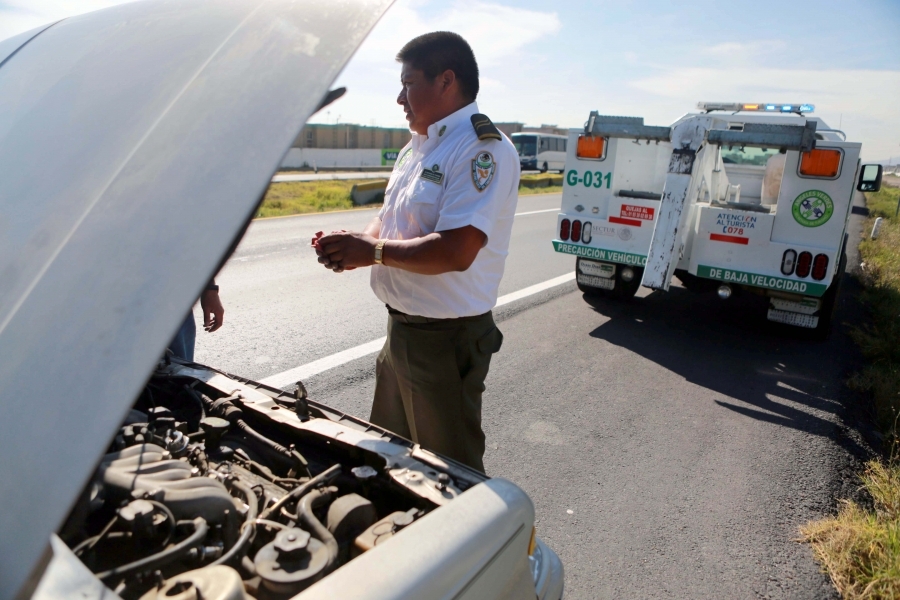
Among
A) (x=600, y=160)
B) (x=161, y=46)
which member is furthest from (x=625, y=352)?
(x=161, y=46)

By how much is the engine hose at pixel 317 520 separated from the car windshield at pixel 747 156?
304 inches

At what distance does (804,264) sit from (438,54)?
4797 millimetres

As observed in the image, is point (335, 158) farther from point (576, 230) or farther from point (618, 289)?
point (576, 230)

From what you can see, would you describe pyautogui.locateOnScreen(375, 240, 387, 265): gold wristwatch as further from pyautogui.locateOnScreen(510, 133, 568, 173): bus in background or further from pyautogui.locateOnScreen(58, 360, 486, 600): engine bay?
pyautogui.locateOnScreen(510, 133, 568, 173): bus in background

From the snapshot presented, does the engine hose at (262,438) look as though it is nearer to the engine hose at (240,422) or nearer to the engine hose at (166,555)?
the engine hose at (240,422)

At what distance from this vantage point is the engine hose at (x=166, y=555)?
1302 mm

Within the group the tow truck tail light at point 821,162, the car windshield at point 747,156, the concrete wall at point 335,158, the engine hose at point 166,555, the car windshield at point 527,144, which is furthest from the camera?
the car windshield at point 527,144

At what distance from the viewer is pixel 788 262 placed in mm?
5934

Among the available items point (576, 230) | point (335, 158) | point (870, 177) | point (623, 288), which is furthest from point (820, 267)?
point (335, 158)

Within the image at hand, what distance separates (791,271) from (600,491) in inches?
140

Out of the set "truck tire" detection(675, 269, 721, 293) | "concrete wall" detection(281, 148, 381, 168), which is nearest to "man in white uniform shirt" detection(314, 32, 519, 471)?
"truck tire" detection(675, 269, 721, 293)

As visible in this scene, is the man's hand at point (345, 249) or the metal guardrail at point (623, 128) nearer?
the man's hand at point (345, 249)

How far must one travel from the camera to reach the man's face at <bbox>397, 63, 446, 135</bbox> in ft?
7.98

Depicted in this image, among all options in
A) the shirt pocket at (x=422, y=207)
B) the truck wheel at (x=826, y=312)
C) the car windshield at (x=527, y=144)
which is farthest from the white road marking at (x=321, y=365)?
the car windshield at (x=527, y=144)
